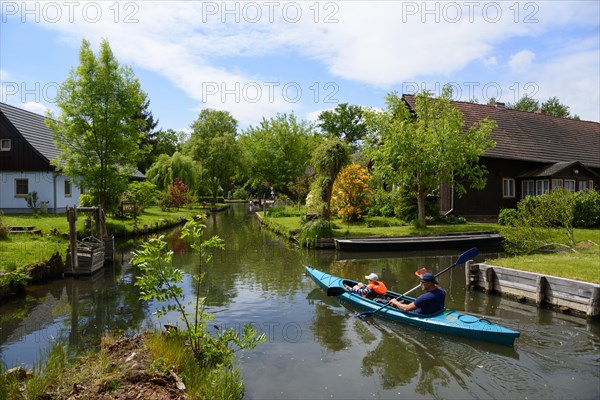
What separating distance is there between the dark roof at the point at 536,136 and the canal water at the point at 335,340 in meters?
18.6

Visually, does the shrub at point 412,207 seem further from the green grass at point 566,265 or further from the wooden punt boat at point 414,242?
the green grass at point 566,265

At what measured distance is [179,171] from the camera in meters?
46.0

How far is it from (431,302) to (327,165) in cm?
1536

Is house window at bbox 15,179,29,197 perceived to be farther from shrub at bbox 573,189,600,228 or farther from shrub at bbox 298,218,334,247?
shrub at bbox 573,189,600,228

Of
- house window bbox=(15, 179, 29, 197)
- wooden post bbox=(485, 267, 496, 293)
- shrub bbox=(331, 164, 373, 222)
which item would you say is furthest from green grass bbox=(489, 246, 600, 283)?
house window bbox=(15, 179, 29, 197)

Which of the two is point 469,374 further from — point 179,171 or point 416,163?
point 179,171

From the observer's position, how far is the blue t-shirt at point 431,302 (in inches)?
393

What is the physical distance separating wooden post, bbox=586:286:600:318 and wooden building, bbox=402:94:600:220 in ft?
57.6

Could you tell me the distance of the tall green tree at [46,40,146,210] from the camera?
19.7 meters

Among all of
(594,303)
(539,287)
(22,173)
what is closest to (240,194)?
(22,173)

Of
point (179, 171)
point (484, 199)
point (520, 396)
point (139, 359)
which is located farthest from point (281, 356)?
point (179, 171)

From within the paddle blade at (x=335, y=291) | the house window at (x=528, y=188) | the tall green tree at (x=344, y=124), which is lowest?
the paddle blade at (x=335, y=291)

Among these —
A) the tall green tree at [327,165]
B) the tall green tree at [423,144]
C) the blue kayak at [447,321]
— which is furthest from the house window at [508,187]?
the blue kayak at [447,321]

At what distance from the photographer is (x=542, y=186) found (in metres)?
29.1
